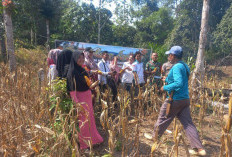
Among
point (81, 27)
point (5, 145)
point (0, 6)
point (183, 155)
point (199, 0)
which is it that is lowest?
point (183, 155)

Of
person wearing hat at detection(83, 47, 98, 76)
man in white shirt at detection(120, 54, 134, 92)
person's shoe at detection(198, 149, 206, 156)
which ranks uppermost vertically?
person wearing hat at detection(83, 47, 98, 76)

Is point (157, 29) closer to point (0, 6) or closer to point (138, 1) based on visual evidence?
point (138, 1)

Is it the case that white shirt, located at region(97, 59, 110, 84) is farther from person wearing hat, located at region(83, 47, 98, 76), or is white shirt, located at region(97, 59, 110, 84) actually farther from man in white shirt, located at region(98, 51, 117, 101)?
person wearing hat, located at region(83, 47, 98, 76)

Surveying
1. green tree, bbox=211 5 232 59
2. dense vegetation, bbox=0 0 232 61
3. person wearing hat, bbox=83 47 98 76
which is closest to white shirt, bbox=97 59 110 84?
person wearing hat, bbox=83 47 98 76

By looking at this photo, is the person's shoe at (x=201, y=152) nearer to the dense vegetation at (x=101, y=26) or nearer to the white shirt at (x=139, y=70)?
the white shirt at (x=139, y=70)

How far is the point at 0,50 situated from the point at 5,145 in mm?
8688

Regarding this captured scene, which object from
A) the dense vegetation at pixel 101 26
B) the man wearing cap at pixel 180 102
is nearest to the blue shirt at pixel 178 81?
the man wearing cap at pixel 180 102

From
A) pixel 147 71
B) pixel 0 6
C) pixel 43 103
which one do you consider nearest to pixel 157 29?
pixel 147 71

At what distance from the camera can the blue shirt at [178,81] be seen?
88.5 inches

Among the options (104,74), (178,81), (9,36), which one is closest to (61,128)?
(178,81)

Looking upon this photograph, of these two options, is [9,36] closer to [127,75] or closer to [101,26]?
[127,75]

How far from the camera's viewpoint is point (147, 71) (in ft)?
14.7

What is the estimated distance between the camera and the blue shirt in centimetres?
225

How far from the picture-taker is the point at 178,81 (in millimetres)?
2238
